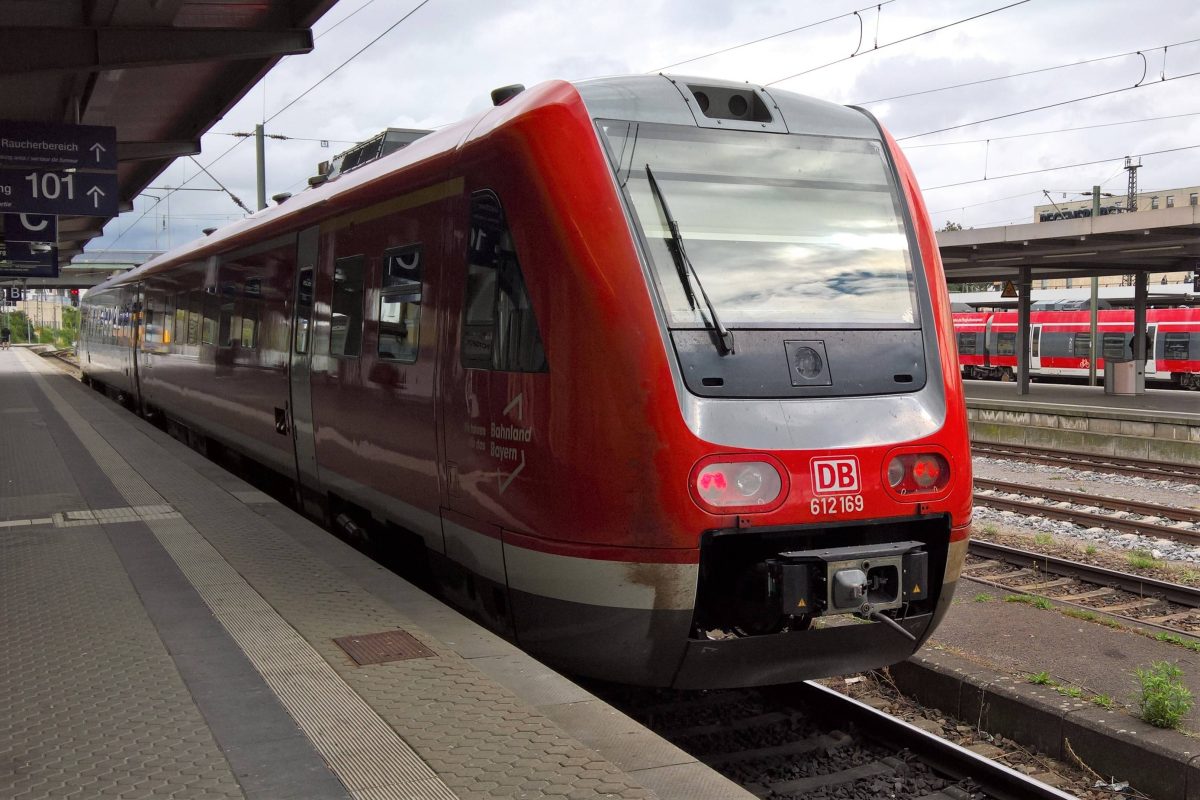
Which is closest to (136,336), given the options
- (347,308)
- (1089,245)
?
(347,308)

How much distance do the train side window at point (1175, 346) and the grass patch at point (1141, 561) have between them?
30.2 m

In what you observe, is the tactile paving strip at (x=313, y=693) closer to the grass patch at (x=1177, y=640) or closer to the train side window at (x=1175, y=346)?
the grass patch at (x=1177, y=640)

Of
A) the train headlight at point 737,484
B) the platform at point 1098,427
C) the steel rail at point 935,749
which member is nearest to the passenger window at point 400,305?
the train headlight at point 737,484

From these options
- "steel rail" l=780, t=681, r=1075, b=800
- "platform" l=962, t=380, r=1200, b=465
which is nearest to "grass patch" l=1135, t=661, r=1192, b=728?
"steel rail" l=780, t=681, r=1075, b=800

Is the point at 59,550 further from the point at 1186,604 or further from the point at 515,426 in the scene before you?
the point at 1186,604

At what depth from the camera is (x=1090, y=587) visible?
26.4 ft

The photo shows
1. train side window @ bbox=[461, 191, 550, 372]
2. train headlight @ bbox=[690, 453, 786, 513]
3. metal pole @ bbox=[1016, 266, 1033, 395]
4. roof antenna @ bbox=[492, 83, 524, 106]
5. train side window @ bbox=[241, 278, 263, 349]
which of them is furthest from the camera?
metal pole @ bbox=[1016, 266, 1033, 395]

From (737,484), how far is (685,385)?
0.45 metres

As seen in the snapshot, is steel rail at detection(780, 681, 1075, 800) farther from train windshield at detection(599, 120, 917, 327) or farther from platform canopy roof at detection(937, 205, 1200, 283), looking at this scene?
platform canopy roof at detection(937, 205, 1200, 283)

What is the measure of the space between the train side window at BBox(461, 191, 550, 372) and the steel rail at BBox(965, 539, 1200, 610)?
4694 mm

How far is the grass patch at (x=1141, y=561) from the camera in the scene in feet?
29.0

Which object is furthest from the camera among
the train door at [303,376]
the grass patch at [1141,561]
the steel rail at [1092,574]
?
the grass patch at [1141,561]

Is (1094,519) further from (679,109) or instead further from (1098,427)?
(1098,427)

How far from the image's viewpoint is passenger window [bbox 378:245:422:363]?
5895 mm
